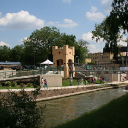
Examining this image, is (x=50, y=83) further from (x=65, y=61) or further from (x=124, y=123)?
(x=124, y=123)

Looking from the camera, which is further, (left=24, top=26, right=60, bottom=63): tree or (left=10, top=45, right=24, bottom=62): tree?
(left=10, top=45, right=24, bottom=62): tree

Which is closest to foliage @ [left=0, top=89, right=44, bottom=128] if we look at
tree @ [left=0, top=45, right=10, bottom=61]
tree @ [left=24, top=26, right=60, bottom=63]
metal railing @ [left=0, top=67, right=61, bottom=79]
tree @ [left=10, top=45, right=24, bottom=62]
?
metal railing @ [left=0, top=67, right=61, bottom=79]

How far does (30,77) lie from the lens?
29.8 meters

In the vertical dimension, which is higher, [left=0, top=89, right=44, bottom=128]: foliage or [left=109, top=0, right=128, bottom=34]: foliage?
[left=109, top=0, right=128, bottom=34]: foliage

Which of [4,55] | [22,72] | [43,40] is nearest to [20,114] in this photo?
[22,72]

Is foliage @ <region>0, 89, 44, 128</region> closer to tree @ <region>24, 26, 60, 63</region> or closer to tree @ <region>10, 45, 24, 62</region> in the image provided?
tree @ <region>24, 26, 60, 63</region>

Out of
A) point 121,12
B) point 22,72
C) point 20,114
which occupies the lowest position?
point 20,114

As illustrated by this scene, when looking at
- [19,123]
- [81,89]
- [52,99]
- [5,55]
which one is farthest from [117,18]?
[5,55]

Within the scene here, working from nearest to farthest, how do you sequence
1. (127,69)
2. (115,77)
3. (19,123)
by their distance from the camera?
(19,123) < (127,69) < (115,77)

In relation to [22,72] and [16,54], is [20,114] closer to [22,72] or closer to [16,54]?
[22,72]

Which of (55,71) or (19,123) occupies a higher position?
(55,71)

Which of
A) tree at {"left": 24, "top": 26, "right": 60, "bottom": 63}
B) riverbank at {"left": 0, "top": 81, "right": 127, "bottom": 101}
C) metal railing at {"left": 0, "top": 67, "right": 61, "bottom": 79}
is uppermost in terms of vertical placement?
tree at {"left": 24, "top": 26, "right": 60, "bottom": 63}

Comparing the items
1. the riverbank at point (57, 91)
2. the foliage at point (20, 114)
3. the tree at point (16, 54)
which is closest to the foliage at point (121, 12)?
the foliage at point (20, 114)

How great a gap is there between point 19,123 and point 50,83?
72.6ft
